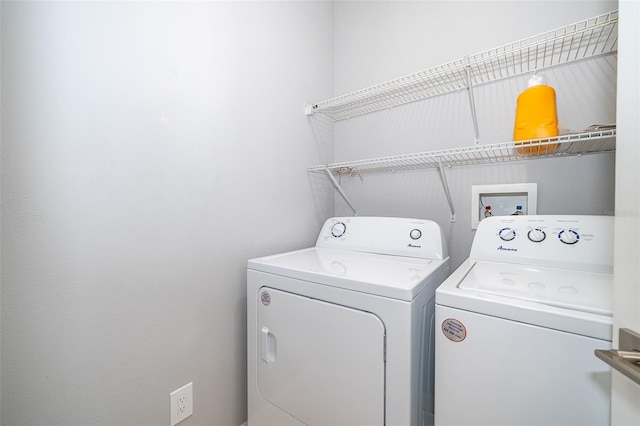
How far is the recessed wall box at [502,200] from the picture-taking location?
53.4 inches

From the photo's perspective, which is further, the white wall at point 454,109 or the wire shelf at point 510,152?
the white wall at point 454,109

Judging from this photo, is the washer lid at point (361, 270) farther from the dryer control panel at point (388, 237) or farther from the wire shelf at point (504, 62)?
the wire shelf at point (504, 62)

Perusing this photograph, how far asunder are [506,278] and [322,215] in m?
1.25

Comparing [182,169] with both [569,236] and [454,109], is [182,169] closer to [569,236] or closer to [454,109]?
[454,109]

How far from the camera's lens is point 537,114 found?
3.93 ft

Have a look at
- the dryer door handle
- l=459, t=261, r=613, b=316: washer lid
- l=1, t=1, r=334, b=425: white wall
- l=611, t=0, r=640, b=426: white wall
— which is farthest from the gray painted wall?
l=611, t=0, r=640, b=426: white wall

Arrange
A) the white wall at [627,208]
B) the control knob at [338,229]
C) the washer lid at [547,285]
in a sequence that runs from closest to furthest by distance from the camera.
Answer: the white wall at [627,208] → the washer lid at [547,285] → the control knob at [338,229]

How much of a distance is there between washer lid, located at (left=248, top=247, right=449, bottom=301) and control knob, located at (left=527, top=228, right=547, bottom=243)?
1.16 feet

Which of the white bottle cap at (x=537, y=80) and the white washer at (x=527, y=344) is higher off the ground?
the white bottle cap at (x=537, y=80)

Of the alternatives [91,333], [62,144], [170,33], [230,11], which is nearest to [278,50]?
[230,11]

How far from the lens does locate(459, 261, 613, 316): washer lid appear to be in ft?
2.35

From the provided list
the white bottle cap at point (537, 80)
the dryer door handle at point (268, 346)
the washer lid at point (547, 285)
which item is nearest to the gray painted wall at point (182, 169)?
the white bottle cap at point (537, 80)

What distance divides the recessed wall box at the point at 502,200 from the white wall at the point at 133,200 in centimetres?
113

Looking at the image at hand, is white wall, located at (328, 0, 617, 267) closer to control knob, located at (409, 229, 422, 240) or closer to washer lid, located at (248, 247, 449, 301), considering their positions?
control knob, located at (409, 229, 422, 240)
